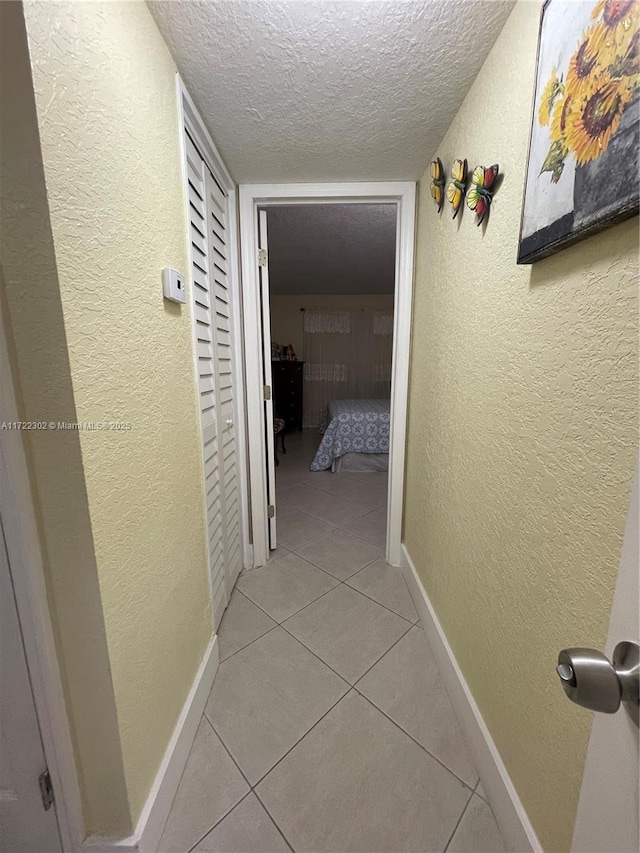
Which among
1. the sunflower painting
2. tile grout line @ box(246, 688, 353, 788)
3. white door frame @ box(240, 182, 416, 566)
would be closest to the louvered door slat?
white door frame @ box(240, 182, 416, 566)

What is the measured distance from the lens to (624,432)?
1.74ft

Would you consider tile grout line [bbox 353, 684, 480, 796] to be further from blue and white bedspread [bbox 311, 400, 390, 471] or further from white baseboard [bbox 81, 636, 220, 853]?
blue and white bedspread [bbox 311, 400, 390, 471]

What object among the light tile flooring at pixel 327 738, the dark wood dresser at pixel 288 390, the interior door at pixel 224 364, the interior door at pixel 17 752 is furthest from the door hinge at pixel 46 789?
the dark wood dresser at pixel 288 390

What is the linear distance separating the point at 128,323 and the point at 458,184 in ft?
3.75

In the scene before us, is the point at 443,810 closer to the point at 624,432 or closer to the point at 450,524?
the point at 450,524

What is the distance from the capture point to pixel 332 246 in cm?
302

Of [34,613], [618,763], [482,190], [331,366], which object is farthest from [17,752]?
[331,366]

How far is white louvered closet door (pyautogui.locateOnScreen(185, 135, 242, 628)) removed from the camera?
47.3 inches

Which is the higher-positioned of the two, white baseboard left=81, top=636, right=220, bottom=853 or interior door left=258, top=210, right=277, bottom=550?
interior door left=258, top=210, right=277, bottom=550

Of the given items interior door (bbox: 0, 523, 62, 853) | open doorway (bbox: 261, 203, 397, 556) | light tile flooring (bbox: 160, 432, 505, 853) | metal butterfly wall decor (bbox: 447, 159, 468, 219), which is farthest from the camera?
open doorway (bbox: 261, 203, 397, 556)

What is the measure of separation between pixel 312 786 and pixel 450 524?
2.96 feet

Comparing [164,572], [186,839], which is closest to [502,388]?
[164,572]

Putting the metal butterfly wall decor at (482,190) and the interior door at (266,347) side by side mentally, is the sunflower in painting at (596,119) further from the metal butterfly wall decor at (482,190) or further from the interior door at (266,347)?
the interior door at (266,347)

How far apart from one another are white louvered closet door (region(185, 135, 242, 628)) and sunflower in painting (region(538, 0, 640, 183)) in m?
1.05
